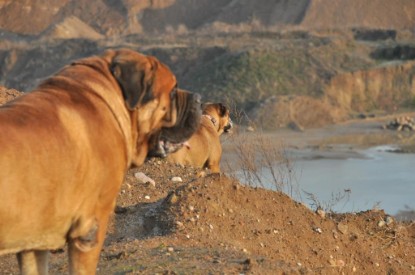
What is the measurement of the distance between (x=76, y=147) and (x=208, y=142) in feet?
39.7

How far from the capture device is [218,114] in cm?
1914

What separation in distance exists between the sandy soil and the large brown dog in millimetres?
2001

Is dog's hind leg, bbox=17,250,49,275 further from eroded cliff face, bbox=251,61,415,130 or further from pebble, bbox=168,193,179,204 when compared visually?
eroded cliff face, bbox=251,61,415,130

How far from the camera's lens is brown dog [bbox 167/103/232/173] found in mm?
17172

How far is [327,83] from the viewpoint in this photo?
43594 millimetres

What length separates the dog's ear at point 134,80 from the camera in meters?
6.18

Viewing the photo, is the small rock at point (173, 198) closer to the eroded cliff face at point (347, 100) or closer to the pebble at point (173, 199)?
the pebble at point (173, 199)

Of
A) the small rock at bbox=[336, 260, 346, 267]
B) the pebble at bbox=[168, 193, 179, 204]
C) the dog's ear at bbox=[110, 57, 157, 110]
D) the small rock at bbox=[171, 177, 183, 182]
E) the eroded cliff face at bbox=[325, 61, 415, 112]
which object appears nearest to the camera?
the dog's ear at bbox=[110, 57, 157, 110]

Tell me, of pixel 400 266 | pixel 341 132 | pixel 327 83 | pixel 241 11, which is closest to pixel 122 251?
pixel 400 266

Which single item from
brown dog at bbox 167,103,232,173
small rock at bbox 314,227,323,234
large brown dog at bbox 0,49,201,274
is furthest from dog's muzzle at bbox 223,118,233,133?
large brown dog at bbox 0,49,201,274

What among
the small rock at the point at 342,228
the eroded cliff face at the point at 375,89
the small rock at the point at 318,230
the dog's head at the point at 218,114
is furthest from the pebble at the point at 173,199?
the eroded cliff face at the point at 375,89

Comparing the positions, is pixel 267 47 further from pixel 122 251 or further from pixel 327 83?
pixel 122 251

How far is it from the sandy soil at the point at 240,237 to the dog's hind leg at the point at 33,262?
1.62m

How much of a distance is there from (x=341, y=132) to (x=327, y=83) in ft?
24.7
